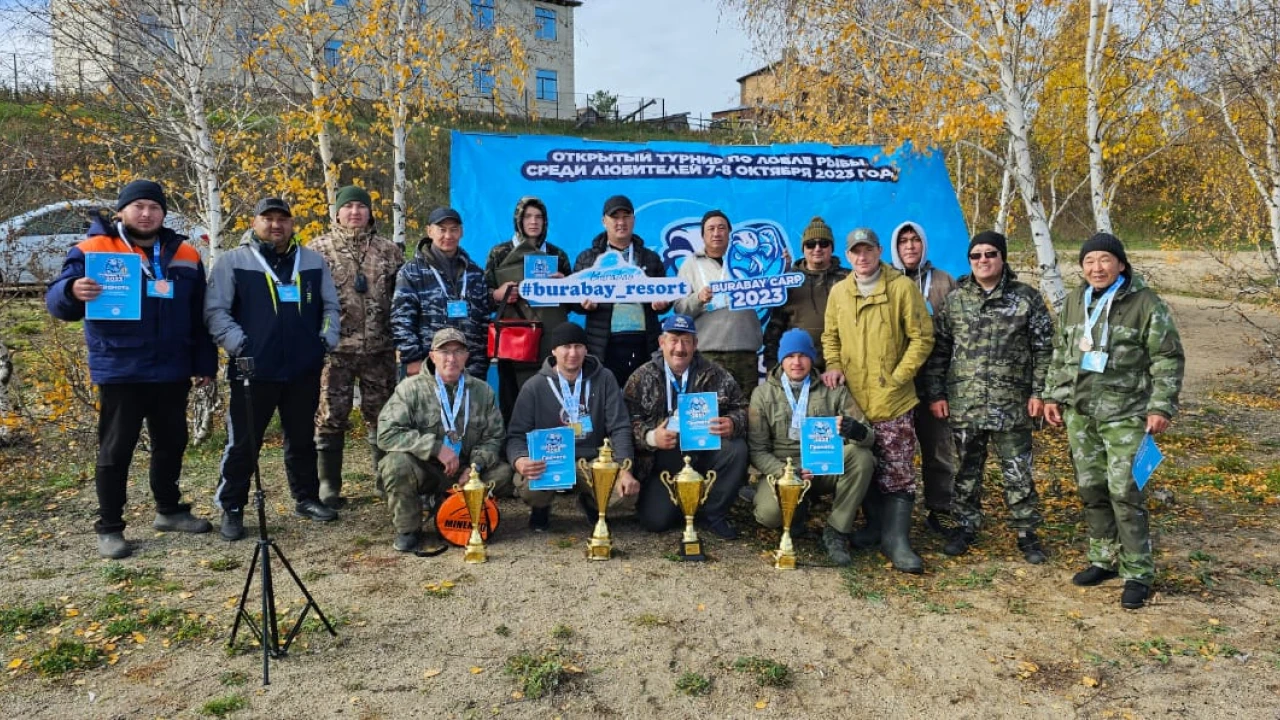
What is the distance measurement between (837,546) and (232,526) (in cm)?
385

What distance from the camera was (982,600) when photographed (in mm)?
4355

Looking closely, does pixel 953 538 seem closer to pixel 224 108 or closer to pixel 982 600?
pixel 982 600

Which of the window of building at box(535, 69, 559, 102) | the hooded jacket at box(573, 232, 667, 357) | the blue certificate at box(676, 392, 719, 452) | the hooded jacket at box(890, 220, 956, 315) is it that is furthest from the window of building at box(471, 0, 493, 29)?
the window of building at box(535, 69, 559, 102)

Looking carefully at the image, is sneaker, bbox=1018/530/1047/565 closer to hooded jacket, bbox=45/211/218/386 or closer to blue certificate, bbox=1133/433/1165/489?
blue certificate, bbox=1133/433/1165/489

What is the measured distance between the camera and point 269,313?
502 centimetres

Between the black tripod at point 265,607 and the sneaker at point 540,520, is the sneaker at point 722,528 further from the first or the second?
the black tripod at point 265,607

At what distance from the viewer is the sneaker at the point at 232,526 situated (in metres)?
5.12

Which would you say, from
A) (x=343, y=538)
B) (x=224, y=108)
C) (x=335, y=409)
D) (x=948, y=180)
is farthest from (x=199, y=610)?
(x=948, y=180)

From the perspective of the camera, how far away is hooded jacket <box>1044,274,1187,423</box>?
4141 millimetres

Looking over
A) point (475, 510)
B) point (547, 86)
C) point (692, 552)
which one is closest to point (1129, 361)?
point (692, 552)

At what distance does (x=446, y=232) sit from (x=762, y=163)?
3612 millimetres

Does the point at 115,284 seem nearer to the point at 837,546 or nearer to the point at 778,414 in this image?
the point at 778,414

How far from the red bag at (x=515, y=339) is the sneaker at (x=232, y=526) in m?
1.97

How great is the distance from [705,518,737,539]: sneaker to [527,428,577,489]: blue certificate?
3.47 feet
